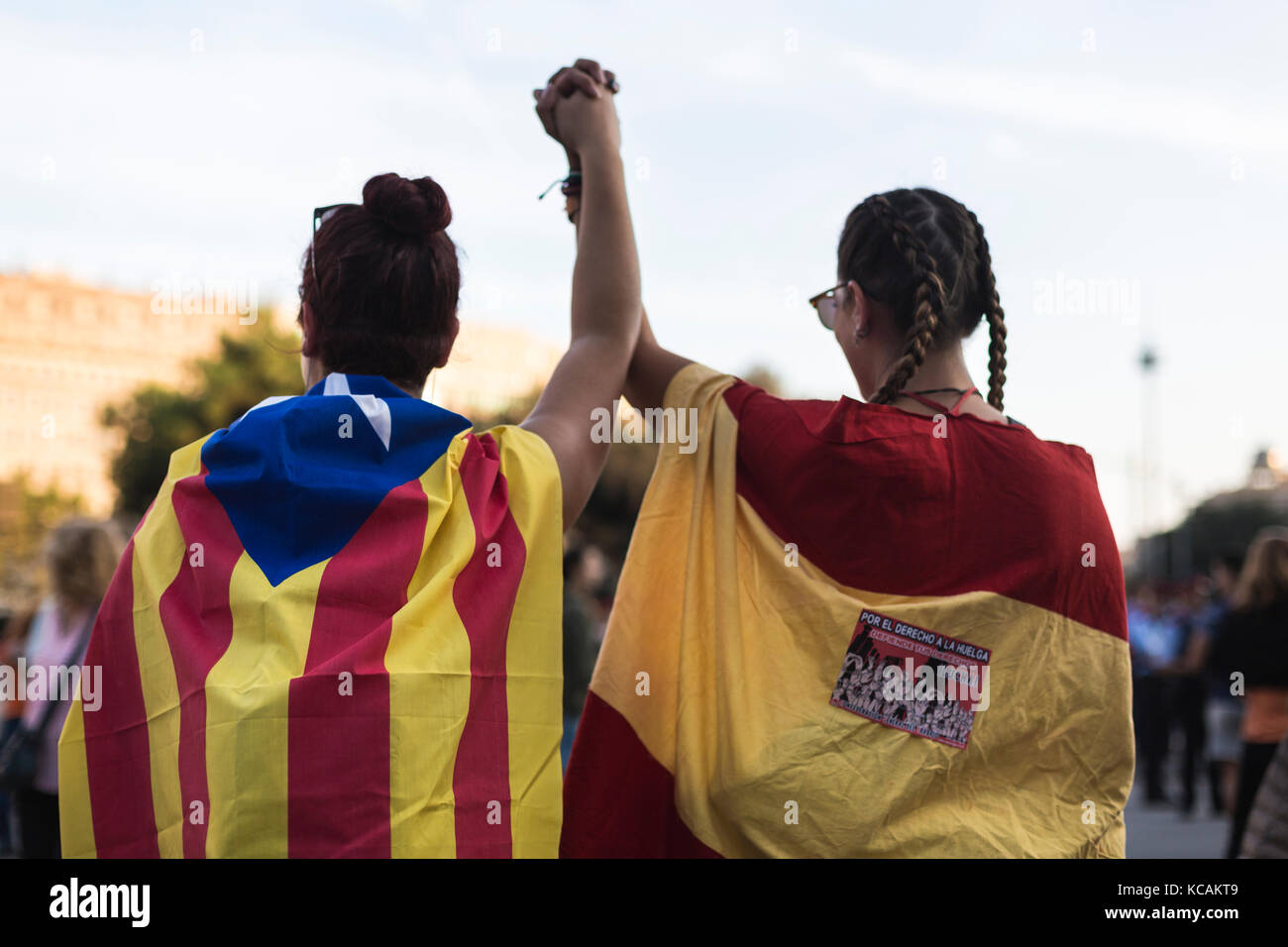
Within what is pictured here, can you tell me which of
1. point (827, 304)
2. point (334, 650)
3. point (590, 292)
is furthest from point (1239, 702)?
point (334, 650)

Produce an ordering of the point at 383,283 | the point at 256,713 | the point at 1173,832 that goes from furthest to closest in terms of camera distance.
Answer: the point at 1173,832 → the point at 383,283 → the point at 256,713

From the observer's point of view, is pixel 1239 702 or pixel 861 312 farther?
pixel 1239 702

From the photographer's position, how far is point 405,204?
2008 mm

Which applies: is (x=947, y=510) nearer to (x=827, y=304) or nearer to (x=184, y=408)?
(x=827, y=304)

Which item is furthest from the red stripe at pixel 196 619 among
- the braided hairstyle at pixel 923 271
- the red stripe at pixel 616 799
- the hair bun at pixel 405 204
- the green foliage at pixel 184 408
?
the green foliage at pixel 184 408

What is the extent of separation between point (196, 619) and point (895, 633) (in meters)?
1.12

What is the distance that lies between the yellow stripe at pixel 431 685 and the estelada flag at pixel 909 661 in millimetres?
532

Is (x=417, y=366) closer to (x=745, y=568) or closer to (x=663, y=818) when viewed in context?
(x=745, y=568)

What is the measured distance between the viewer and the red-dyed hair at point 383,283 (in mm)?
1989

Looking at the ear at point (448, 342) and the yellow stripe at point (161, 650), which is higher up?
the ear at point (448, 342)

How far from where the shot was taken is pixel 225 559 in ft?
6.02

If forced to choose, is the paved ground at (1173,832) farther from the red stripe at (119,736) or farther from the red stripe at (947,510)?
the red stripe at (119,736)

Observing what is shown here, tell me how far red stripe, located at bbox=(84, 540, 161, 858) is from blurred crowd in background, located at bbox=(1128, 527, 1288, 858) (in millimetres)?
2535
